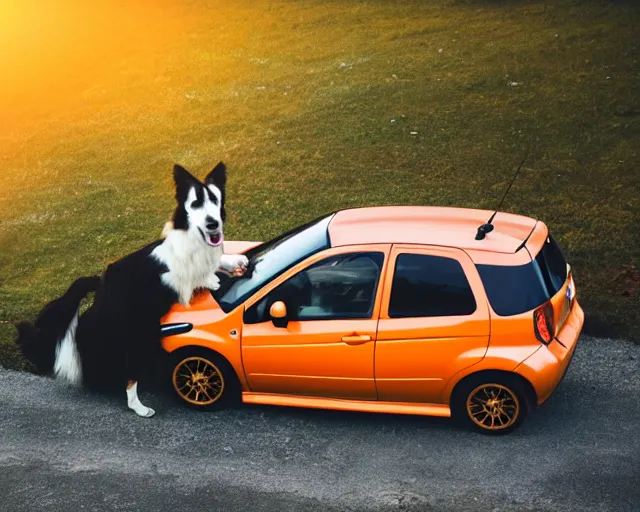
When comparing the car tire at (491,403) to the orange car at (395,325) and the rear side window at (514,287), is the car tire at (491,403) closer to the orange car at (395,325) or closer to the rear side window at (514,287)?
the orange car at (395,325)

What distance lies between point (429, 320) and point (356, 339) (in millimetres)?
636

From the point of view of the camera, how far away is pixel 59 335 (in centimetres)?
768

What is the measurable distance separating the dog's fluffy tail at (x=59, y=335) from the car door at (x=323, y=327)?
1834 mm

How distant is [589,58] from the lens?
64.3 ft

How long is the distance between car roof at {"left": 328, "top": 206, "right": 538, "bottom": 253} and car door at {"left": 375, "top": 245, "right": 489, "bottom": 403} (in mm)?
155

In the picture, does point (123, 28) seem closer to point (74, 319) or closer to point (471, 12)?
point (471, 12)

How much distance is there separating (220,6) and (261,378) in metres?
24.1

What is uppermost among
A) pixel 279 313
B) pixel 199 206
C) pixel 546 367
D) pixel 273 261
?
pixel 199 206

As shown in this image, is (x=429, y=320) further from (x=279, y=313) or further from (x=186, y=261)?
Result: (x=186, y=261)

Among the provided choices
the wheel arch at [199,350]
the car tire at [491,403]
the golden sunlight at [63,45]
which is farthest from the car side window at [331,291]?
the golden sunlight at [63,45]

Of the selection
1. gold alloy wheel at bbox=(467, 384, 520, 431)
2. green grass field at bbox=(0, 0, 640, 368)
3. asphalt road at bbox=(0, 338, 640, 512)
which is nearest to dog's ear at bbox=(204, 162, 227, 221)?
asphalt road at bbox=(0, 338, 640, 512)

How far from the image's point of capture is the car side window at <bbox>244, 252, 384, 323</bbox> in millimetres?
6738

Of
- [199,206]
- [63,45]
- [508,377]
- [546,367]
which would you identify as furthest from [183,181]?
[63,45]

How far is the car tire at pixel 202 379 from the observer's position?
7102mm
